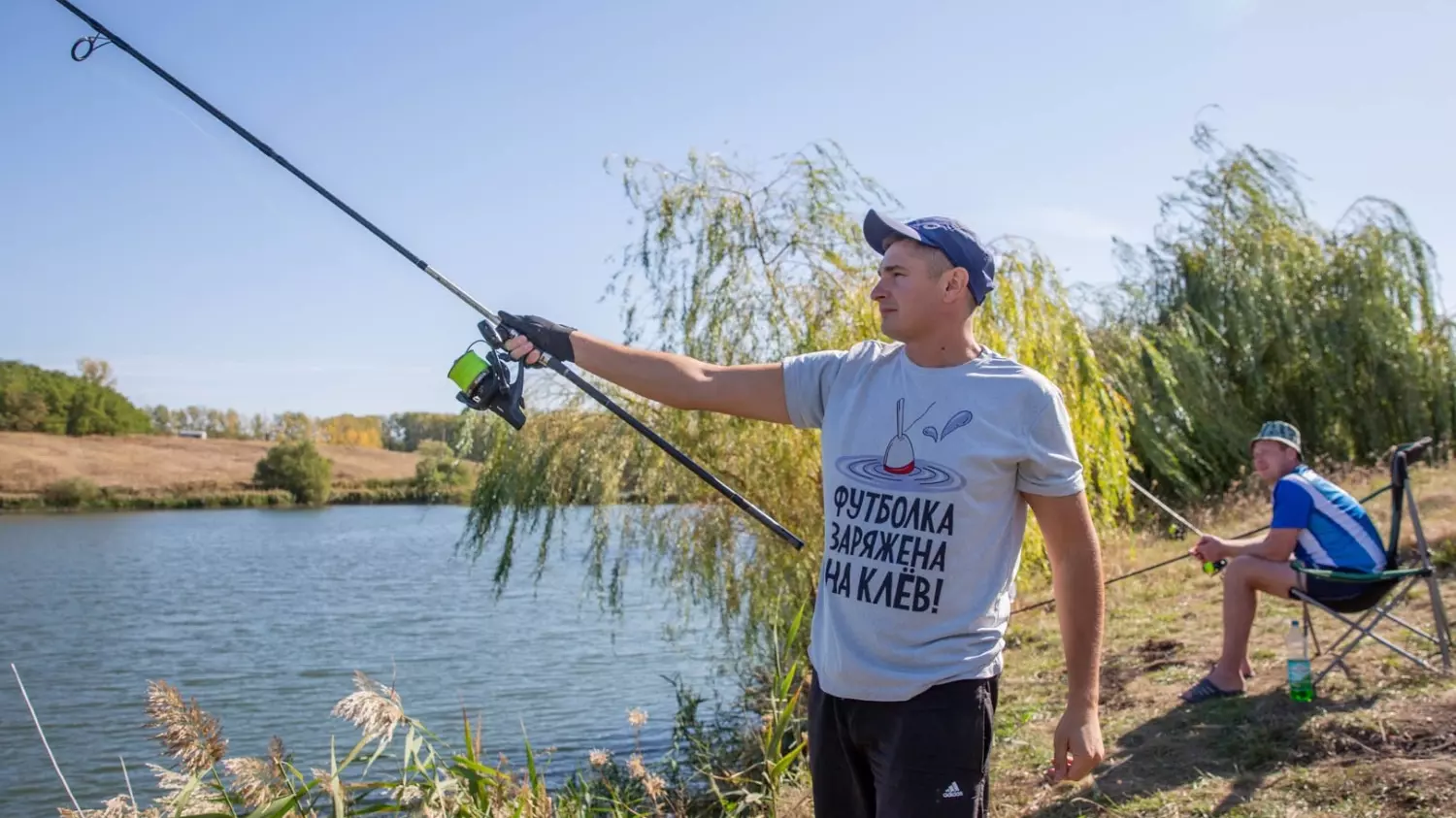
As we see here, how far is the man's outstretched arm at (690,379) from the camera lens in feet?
8.86

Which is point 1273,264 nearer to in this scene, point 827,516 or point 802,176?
point 802,176

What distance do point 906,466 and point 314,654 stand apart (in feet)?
36.8

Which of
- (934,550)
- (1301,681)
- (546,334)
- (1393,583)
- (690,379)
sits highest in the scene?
(546,334)

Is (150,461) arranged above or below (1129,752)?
above

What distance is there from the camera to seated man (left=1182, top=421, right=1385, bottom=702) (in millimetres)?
4977

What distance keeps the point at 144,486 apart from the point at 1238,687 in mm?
41100

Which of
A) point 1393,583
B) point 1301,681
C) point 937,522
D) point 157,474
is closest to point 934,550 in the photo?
point 937,522

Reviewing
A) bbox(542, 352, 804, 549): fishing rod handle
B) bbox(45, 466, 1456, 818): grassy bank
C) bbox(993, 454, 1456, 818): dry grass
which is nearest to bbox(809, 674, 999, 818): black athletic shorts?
bbox(542, 352, 804, 549): fishing rod handle

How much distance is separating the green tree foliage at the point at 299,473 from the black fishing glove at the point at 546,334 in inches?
1563

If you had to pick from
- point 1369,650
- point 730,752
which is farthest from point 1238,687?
point 730,752

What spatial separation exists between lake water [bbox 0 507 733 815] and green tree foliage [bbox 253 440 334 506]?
1827 centimetres

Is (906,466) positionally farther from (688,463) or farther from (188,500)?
(188,500)

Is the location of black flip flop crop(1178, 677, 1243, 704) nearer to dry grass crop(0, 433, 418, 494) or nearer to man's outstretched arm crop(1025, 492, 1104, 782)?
man's outstretched arm crop(1025, 492, 1104, 782)

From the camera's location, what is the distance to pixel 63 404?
37906 millimetres
